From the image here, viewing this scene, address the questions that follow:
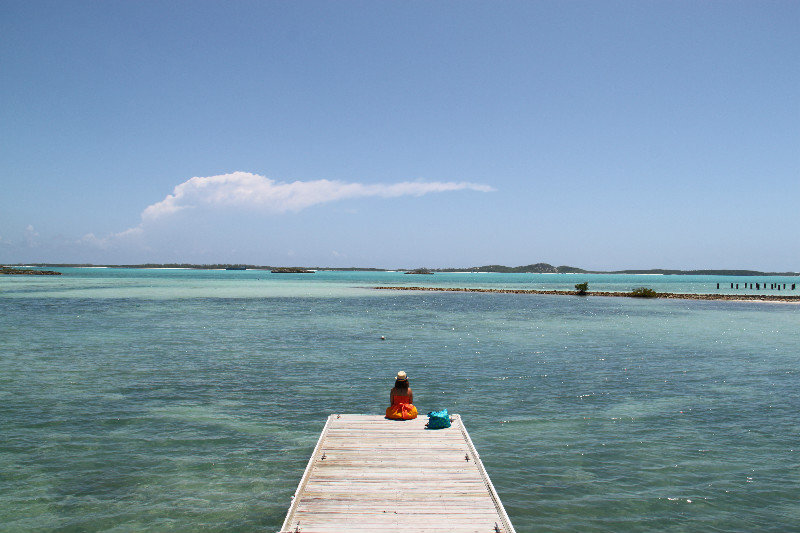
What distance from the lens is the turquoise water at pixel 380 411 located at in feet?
36.6

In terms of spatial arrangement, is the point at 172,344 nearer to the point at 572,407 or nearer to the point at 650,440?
the point at 572,407

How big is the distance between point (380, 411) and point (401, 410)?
3.94 meters

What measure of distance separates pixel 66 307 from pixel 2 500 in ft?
185

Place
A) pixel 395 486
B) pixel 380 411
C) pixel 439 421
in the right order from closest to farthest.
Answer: pixel 395 486 < pixel 439 421 < pixel 380 411

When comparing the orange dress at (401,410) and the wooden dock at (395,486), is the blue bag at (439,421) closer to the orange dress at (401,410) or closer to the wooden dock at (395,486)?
the wooden dock at (395,486)

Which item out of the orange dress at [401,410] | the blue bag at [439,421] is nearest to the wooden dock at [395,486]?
the blue bag at [439,421]

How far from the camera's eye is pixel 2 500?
11.3 meters

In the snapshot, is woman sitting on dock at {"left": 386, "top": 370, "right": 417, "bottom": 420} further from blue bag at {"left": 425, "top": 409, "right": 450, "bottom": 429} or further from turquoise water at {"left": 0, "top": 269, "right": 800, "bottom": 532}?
turquoise water at {"left": 0, "top": 269, "right": 800, "bottom": 532}

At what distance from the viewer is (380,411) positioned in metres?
18.1

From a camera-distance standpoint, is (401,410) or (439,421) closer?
(439,421)

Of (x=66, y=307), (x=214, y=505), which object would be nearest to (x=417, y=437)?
(x=214, y=505)

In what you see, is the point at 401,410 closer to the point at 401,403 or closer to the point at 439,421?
the point at 401,403

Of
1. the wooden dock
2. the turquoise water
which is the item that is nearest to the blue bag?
the wooden dock

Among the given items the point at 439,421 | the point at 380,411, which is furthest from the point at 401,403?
the point at 380,411
